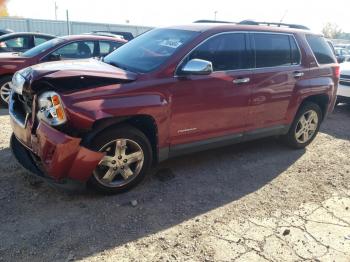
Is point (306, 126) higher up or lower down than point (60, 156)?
lower down

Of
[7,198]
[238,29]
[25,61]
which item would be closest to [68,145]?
[7,198]

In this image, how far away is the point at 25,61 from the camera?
7160 millimetres

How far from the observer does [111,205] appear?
11.9 feet

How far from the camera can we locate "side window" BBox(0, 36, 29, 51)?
8477mm

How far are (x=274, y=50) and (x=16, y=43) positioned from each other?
6.41m

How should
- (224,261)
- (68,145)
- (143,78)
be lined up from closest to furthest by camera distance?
(224,261) < (68,145) < (143,78)

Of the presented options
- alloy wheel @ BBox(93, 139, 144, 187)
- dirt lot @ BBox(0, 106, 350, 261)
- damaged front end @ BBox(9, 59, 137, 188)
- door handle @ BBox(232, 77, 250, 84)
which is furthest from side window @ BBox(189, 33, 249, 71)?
dirt lot @ BBox(0, 106, 350, 261)

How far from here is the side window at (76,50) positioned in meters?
7.47

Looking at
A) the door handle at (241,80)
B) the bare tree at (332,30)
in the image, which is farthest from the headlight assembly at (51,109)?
the bare tree at (332,30)

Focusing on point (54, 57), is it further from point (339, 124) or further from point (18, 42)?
point (339, 124)

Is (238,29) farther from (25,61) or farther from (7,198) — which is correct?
(25,61)

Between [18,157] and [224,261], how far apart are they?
2264 mm

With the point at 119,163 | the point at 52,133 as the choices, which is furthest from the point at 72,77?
the point at 119,163

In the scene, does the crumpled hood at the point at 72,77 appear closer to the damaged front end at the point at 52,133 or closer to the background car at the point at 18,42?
the damaged front end at the point at 52,133
